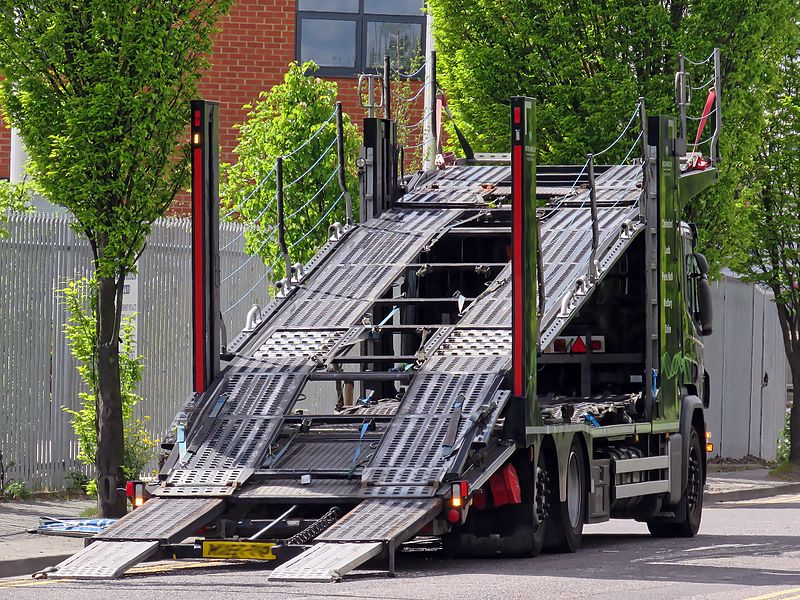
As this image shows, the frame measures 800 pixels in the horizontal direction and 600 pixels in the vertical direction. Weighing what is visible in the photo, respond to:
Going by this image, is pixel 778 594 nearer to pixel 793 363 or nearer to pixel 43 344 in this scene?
pixel 43 344

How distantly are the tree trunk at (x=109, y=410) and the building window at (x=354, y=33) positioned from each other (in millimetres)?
14758

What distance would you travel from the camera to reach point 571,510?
1503 cm

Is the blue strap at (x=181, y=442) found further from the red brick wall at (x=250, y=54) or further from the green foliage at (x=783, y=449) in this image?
the green foliage at (x=783, y=449)

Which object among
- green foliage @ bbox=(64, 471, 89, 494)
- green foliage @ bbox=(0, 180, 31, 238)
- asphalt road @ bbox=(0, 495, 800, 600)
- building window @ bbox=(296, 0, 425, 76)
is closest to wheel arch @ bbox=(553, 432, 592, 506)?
asphalt road @ bbox=(0, 495, 800, 600)

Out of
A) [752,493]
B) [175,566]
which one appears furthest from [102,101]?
[752,493]

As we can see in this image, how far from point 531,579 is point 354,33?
784 inches

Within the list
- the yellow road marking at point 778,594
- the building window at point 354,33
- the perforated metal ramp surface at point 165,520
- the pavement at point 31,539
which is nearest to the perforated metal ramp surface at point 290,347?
the perforated metal ramp surface at point 165,520

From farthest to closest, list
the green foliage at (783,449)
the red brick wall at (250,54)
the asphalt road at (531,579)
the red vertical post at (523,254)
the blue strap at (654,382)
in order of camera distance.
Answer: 1. the red brick wall at (250,54)
2. the green foliage at (783,449)
3. the blue strap at (654,382)
4. the red vertical post at (523,254)
5. the asphalt road at (531,579)

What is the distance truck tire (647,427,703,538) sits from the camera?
1770 centimetres

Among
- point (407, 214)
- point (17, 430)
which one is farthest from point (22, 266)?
point (407, 214)

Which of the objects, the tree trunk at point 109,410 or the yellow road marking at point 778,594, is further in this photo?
the tree trunk at point 109,410

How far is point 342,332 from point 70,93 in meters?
3.46

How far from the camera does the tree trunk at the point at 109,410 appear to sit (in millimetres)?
17031

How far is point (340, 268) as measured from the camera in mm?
16672
